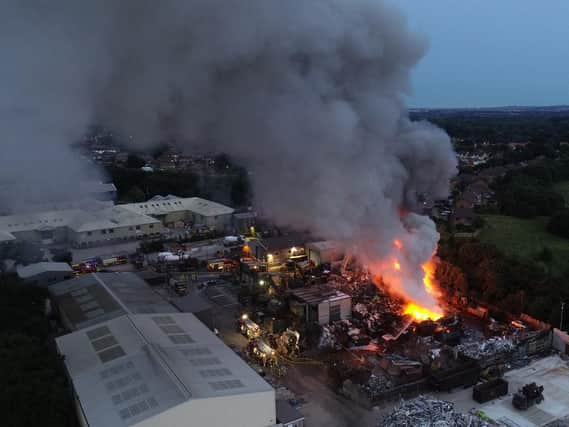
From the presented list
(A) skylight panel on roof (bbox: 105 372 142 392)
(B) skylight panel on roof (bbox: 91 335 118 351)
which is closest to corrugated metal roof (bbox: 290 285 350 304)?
(B) skylight panel on roof (bbox: 91 335 118 351)

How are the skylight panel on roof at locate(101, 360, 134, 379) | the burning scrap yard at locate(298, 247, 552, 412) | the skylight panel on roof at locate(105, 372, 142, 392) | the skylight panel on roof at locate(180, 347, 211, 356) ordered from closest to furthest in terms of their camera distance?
the skylight panel on roof at locate(105, 372, 142, 392)
the skylight panel on roof at locate(101, 360, 134, 379)
the skylight panel on roof at locate(180, 347, 211, 356)
the burning scrap yard at locate(298, 247, 552, 412)

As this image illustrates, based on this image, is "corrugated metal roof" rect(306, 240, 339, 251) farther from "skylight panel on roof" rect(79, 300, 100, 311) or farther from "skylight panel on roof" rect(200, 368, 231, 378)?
"skylight panel on roof" rect(200, 368, 231, 378)

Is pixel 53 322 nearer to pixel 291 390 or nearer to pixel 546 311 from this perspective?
pixel 291 390

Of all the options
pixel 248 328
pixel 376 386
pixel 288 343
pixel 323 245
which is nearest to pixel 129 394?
pixel 288 343

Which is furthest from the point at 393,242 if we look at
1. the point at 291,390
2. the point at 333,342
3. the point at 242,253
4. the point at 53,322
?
the point at 53,322

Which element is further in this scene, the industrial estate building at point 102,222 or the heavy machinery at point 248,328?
the industrial estate building at point 102,222

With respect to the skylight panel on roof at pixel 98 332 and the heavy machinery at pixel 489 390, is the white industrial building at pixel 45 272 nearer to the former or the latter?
the skylight panel on roof at pixel 98 332

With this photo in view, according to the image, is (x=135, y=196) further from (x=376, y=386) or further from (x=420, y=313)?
(x=376, y=386)

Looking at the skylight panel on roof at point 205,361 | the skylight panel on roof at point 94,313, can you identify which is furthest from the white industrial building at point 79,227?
the skylight panel on roof at point 205,361
